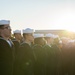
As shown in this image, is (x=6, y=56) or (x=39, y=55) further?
(x=39, y=55)

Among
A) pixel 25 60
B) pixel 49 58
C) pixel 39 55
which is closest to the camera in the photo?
pixel 25 60

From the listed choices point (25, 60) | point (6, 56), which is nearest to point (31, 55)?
point (25, 60)

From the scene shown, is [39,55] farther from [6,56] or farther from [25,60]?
[6,56]

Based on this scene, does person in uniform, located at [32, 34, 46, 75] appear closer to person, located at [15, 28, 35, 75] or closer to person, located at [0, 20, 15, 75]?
person, located at [15, 28, 35, 75]

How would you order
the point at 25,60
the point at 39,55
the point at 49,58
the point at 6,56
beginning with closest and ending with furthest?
1. the point at 6,56
2. the point at 25,60
3. the point at 39,55
4. the point at 49,58

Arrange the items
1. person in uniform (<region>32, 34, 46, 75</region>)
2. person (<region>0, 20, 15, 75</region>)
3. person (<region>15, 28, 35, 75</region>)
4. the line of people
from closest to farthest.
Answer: person (<region>0, 20, 15, 75</region>)
the line of people
person (<region>15, 28, 35, 75</region>)
person in uniform (<region>32, 34, 46, 75</region>)

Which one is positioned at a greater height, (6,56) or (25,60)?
(6,56)

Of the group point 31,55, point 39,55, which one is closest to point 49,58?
point 39,55

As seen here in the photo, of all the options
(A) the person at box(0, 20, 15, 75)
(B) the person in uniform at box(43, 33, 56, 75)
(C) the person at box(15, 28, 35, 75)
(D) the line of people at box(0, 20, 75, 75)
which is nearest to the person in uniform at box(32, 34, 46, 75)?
(D) the line of people at box(0, 20, 75, 75)

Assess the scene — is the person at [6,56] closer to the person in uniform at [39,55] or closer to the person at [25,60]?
the person at [25,60]

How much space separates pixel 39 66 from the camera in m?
10.6

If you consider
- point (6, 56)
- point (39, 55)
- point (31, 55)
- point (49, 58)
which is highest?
point (6, 56)

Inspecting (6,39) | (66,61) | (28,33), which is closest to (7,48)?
(6,39)

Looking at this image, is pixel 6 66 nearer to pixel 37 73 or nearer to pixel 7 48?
pixel 7 48
